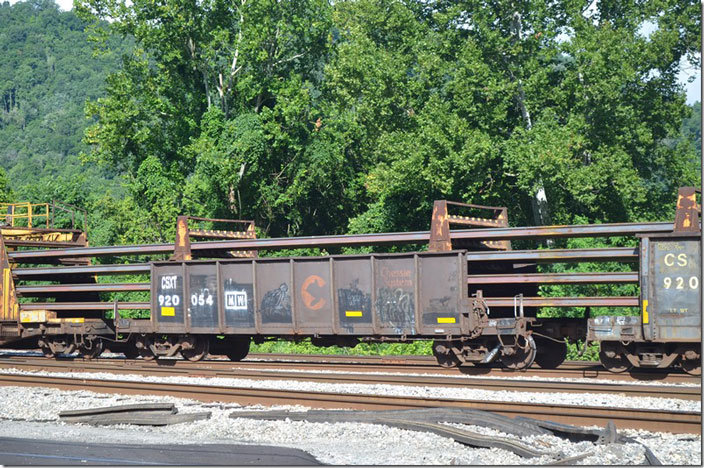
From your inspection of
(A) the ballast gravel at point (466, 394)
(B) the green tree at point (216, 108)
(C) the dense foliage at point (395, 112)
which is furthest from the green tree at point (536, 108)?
(A) the ballast gravel at point (466, 394)

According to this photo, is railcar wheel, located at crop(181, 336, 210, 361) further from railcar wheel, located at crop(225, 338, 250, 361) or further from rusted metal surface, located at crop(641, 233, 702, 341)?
rusted metal surface, located at crop(641, 233, 702, 341)

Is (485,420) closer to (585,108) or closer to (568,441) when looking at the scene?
(568,441)

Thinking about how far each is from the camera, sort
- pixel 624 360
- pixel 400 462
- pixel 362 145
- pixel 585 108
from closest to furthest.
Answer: pixel 400 462
pixel 624 360
pixel 585 108
pixel 362 145

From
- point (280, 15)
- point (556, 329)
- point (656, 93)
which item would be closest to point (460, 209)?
point (656, 93)

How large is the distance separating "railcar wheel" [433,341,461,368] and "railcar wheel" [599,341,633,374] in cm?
309

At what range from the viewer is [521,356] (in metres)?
17.2

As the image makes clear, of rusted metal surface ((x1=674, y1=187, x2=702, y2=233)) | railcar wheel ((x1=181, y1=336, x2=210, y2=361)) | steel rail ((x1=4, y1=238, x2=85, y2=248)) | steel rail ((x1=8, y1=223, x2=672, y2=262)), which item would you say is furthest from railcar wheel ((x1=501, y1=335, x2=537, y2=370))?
steel rail ((x1=4, y1=238, x2=85, y2=248))

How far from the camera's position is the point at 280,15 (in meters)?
42.2

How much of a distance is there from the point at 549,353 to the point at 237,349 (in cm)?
811

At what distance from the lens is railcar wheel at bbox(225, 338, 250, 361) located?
823 inches

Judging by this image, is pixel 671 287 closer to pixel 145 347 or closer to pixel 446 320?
pixel 446 320

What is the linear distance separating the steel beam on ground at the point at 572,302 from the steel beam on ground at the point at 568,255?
817mm

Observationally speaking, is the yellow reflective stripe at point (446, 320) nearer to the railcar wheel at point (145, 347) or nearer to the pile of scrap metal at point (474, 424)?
the pile of scrap metal at point (474, 424)

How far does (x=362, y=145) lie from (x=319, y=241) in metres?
27.2
